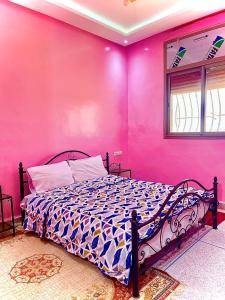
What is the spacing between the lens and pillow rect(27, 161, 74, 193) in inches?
119

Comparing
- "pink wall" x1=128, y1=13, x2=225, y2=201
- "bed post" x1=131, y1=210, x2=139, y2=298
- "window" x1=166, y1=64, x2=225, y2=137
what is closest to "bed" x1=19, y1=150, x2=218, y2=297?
"bed post" x1=131, y1=210, x2=139, y2=298

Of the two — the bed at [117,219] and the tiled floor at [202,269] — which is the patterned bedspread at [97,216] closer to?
the bed at [117,219]

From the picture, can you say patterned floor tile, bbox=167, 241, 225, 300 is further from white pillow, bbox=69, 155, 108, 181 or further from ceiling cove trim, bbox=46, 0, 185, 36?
ceiling cove trim, bbox=46, 0, 185, 36

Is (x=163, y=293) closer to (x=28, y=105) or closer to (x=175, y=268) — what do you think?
(x=175, y=268)

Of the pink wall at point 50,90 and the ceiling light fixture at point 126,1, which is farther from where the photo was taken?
the ceiling light fixture at point 126,1

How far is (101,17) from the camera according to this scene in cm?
372

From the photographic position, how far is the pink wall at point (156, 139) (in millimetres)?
3658

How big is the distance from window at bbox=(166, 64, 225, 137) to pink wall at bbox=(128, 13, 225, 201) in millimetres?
169

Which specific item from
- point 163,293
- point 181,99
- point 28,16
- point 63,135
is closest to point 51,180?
point 63,135

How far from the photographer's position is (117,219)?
2039mm

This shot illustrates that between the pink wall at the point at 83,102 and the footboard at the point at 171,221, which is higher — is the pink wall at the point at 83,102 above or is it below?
above

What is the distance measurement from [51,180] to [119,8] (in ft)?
9.04

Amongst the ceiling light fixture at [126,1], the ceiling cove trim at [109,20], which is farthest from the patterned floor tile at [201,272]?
the ceiling cove trim at [109,20]

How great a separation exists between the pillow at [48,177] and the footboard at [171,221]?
4.97 ft
